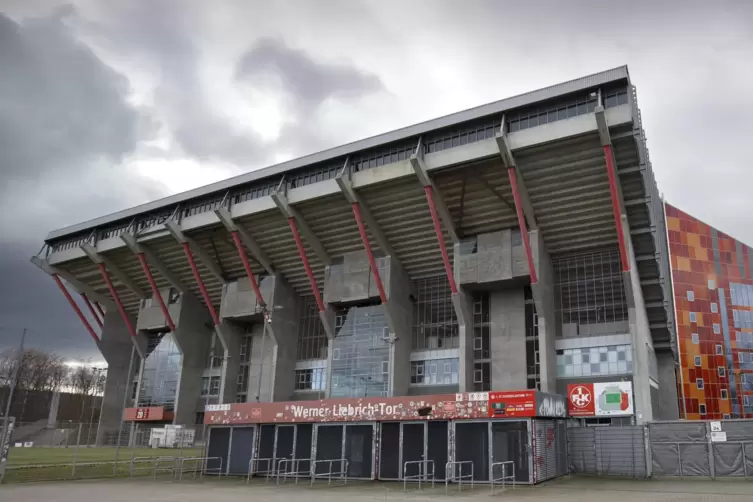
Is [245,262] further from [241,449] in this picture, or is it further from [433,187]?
[241,449]

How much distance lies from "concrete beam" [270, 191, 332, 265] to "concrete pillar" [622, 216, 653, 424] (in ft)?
78.1

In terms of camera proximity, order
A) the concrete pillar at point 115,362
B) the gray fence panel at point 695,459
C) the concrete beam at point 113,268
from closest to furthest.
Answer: the gray fence panel at point 695,459
the concrete beam at point 113,268
the concrete pillar at point 115,362

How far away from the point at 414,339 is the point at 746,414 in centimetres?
4768

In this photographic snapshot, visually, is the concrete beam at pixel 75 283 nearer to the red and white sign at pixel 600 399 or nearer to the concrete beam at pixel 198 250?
the concrete beam at pixel 198 250

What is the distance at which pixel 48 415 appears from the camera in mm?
88312

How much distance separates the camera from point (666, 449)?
25.4 m

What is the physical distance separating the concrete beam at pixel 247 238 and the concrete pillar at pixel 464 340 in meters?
18.5

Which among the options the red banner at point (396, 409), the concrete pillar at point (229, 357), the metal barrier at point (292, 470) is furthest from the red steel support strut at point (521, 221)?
the concrete pillar at point (229, 357)

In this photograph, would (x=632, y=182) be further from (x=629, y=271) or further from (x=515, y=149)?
(x=515, y=149)

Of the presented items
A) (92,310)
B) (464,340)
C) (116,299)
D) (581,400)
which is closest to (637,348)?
(581,400)

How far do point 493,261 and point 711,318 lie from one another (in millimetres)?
45356

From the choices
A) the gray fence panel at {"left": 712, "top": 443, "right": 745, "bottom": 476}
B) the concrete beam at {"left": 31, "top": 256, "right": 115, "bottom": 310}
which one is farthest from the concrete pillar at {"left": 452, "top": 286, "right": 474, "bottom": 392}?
the concrete beam at {"left": 31, "top": 256, "right": 115, "bottom": 310}

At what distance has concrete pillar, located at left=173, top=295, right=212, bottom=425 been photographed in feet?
200

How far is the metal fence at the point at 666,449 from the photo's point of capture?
23781mm
